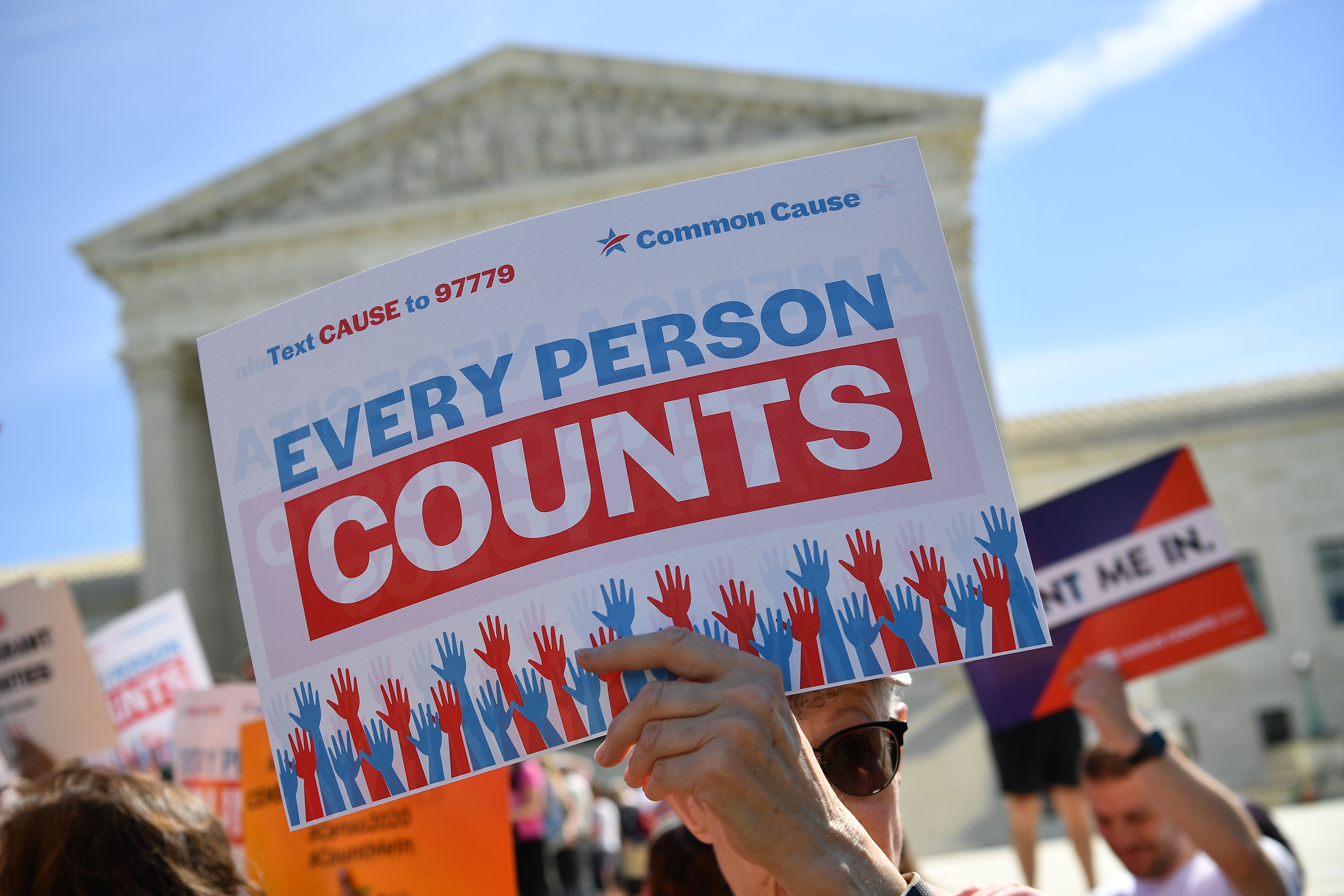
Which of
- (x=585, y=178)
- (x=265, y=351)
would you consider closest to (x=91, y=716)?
(x=265, y=351)

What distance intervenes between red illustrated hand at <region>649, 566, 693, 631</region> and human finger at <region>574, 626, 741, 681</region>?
0.07 metres

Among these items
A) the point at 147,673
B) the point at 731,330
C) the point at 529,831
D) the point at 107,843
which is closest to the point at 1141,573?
the point at 731,330

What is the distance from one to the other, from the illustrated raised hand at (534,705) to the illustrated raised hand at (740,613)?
0.81ft

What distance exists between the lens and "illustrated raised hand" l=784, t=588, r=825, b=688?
4.79 ft

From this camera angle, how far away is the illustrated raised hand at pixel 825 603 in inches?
57.6

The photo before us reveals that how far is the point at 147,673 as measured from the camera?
4.46m

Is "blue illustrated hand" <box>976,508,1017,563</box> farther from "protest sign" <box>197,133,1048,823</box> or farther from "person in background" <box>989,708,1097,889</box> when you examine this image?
"person in background" <box>989,708,1097,889</box>

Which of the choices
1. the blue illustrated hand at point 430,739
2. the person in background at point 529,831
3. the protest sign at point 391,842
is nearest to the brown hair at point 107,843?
the protest sign at point 391,842

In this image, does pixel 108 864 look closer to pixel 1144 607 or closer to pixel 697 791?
pixel 697 791

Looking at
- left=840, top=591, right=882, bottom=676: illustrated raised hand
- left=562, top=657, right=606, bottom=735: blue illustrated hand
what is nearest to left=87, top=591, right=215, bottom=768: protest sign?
left=562, top=657, right=606, bottom=735: blue illustrated hand

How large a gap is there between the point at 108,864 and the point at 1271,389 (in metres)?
34.1

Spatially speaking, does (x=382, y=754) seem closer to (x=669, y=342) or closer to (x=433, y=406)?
(x=433, y=406)

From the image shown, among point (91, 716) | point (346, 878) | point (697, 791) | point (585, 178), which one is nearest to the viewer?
point (697, 791)

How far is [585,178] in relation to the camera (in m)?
25.1
